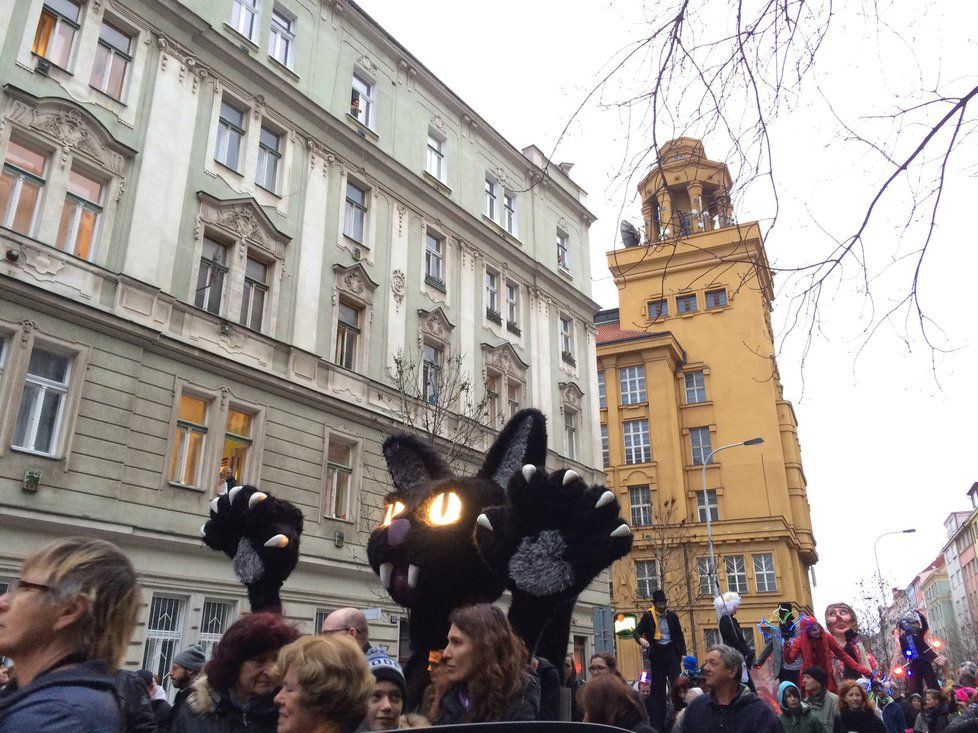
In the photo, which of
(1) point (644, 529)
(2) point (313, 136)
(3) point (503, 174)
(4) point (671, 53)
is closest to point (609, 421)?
(1) point (644, 529)

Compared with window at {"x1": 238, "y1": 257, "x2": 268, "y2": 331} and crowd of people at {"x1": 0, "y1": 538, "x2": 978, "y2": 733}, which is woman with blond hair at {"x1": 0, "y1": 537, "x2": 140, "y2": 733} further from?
window at {"x1": 238, "y1": 257, "x2": 268, "y2": 331}

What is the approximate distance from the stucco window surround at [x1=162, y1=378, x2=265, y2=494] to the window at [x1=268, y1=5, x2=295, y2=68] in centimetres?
885

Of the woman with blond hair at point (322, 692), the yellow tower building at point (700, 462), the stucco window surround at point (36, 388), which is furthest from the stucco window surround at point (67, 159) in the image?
the yellow tower building at point (700, 462)

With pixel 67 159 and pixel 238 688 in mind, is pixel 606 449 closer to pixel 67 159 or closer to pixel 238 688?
pixel 67 159

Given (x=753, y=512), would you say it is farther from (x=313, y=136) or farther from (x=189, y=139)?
(x=189, y=139)

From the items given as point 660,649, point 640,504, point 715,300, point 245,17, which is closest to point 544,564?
point 660,649

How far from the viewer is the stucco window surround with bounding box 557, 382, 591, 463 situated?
26.2 meters

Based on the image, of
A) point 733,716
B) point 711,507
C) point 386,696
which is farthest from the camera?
point 711,507

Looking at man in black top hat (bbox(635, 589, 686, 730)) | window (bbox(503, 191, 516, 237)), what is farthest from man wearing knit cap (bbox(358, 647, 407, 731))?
window (bbox(503, 191, 516, 237))

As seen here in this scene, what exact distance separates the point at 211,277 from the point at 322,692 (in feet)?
48.3

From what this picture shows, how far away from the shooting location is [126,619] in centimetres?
213

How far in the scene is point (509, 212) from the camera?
87.7 ft

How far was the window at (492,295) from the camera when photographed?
23891 millimetres

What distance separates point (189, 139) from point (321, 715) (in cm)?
1577
